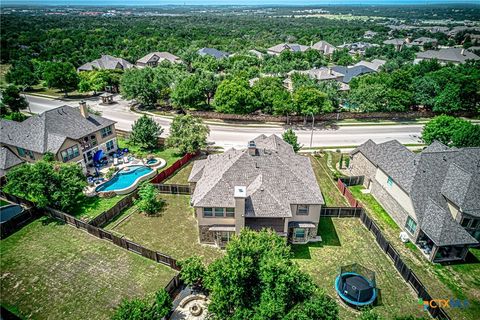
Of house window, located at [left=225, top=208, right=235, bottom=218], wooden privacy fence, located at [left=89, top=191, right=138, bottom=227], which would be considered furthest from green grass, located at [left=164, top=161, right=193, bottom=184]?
house window, located at [left=225, top=208, right=235, bottom=218]

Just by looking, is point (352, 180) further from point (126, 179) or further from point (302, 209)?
point (126, 179)

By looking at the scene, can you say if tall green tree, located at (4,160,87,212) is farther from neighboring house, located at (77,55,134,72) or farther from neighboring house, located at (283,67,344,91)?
neighboring house, located at (77,55,134,72)

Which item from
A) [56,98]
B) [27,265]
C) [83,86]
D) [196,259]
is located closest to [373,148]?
[196,259]

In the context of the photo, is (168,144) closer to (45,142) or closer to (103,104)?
(45,142)

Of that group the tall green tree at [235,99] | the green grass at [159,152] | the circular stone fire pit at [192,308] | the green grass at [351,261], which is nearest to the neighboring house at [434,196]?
the green grass at [351,261]

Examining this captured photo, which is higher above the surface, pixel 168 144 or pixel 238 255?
pixel 238 255

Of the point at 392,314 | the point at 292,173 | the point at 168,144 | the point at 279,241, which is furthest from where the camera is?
the point at 168,144

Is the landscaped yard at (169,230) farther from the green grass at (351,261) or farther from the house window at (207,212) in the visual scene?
the green grass at (351,261)

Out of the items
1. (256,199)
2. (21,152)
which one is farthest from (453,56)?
(21,152)
